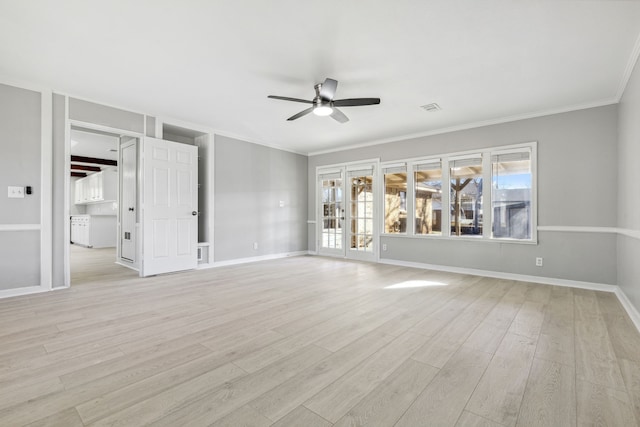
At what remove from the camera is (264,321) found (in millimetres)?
2725

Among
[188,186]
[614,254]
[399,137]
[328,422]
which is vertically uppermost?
[399,137]

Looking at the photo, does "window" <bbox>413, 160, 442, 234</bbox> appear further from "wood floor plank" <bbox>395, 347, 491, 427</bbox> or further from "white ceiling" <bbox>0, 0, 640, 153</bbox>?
"wood floor plank" <bbox>395, 347, 491, 427</bbox>

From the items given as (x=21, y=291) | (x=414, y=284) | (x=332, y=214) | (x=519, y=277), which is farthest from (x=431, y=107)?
(x=21, y=291)

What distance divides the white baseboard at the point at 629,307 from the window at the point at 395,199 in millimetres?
3012

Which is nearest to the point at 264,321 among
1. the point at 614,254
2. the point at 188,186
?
the point at 188,186

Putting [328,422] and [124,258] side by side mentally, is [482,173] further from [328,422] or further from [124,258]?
[124,258]

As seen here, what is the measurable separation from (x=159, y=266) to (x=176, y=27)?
3.52 meters

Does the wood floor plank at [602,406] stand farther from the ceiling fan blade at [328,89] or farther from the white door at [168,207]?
the white door at [168,207]

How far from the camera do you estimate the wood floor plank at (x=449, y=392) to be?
1.43 m

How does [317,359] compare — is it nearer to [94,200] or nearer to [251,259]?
[251,259]

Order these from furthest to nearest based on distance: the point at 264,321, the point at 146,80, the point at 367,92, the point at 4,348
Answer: the point at 367,92 < the point at 146,80 < the point at 264,321 < the point at 4,348

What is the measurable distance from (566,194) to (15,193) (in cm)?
717

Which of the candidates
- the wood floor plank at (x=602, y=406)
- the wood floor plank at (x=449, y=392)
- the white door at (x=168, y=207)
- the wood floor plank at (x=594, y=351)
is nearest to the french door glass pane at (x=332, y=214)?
the white door at (x=168, y=207)

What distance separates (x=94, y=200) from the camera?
30.2 feet
